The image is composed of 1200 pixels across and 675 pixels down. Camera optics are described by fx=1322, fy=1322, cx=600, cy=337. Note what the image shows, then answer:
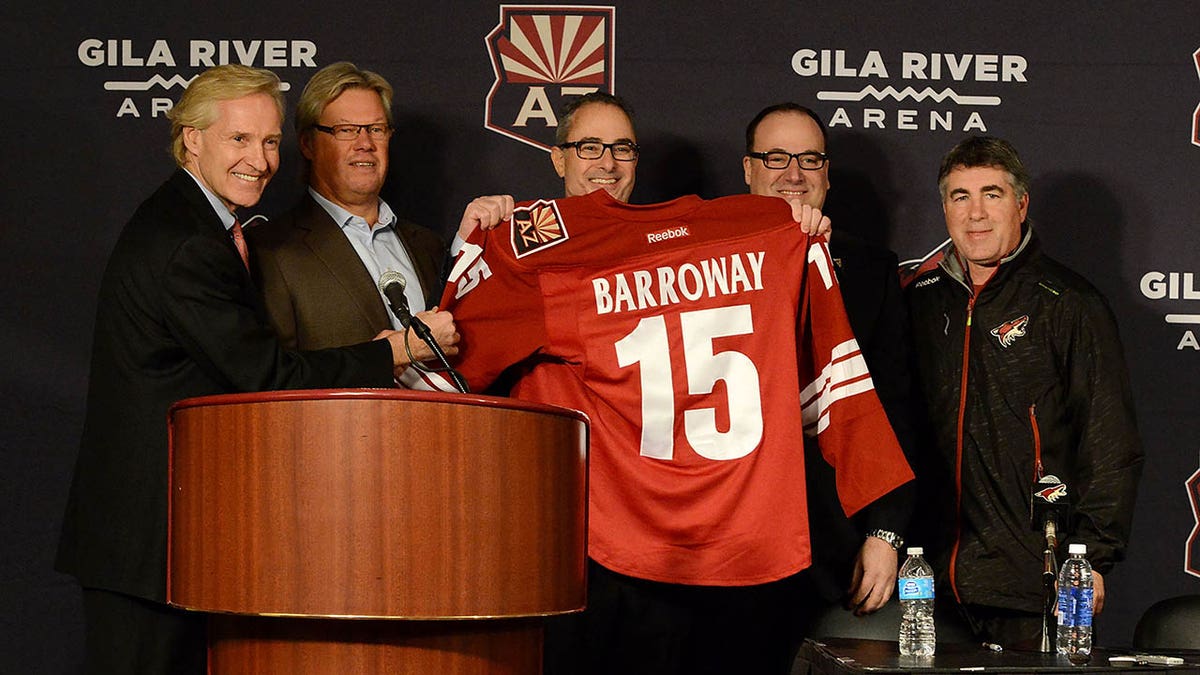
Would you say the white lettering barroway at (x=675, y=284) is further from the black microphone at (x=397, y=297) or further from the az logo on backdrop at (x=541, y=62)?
the az logo on backdrop at (x=541, y=62)

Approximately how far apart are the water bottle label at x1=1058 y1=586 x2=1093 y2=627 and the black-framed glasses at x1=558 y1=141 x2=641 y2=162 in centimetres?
146

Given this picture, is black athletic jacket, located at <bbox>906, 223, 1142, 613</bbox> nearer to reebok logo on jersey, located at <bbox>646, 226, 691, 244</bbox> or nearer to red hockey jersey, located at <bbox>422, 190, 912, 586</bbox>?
red hockey jersey, located at <bbox>422, 190, 912, 586</bbox>

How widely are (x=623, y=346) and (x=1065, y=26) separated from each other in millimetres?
1984

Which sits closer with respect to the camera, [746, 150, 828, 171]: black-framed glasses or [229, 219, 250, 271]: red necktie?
[229, 219, 250, 271]: red necktie

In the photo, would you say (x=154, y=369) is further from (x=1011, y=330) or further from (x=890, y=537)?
(x=1011, y=330)

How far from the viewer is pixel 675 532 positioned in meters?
2.96

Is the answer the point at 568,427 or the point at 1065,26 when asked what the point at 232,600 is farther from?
the point at 1065,26

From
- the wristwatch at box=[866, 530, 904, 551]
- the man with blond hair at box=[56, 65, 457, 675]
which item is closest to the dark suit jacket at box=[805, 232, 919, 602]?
the wristwatch at box=[866, 530, 904, 551]

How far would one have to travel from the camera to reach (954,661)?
2.66m

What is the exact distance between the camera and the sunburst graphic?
401cm

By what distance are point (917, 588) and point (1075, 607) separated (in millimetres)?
342

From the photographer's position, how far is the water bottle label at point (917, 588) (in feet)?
9.62

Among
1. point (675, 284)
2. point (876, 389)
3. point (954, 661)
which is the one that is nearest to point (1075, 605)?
point (954, 661)

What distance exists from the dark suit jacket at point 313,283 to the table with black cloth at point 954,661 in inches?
50.3
